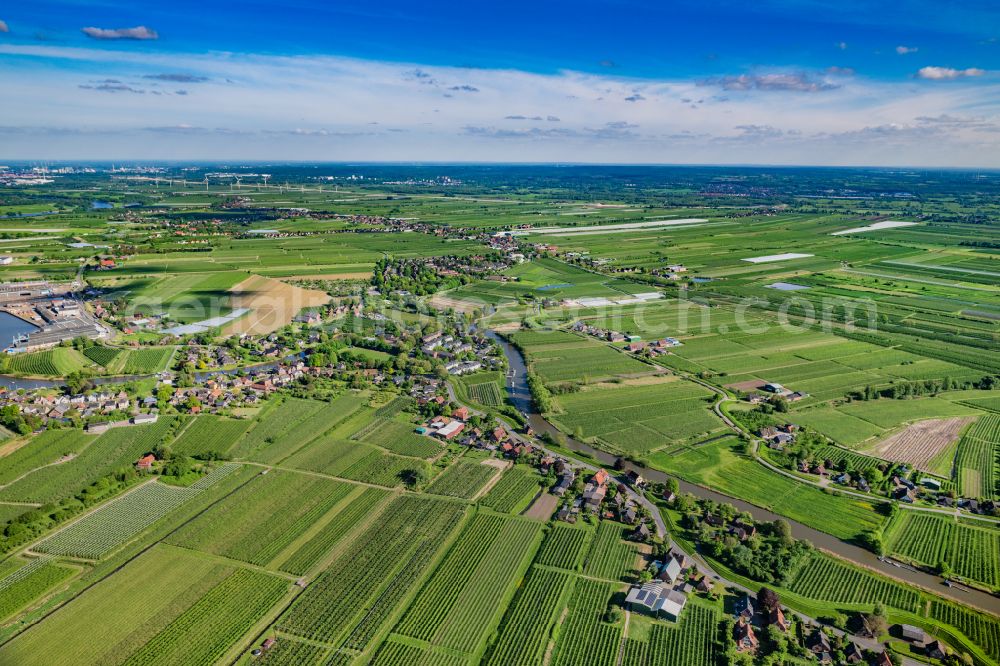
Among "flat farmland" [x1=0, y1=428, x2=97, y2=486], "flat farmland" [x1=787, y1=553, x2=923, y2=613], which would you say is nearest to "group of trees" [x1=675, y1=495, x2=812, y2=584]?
"flat farmland" [x1=787, y1=553, x2=923, y2=613]

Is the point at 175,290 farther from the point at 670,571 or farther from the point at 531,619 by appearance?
the point at 670,571

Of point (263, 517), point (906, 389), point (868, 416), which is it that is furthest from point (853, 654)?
point (906, 389)

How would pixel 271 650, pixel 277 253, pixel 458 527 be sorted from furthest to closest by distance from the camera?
Result: pixel 277 253 → pixel 458 527 → pixel 271 650

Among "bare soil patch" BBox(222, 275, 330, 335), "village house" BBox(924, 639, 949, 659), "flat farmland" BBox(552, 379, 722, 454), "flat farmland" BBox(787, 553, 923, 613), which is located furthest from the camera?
"bare soil patch" BBox(222, 275, 330, 335)

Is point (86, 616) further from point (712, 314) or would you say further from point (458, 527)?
point (712, 314)

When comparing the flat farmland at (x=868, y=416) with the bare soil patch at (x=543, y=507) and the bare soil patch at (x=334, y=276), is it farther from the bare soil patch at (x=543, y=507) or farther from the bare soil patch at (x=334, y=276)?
the bare soil patch at (x=334, y=276)

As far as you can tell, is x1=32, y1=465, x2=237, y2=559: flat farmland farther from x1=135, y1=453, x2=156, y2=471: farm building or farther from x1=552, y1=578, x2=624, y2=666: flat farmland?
x1=552, y1=578, x2=624, y2=666: flat farmland

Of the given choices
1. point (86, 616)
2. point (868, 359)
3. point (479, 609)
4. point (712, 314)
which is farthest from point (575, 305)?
point (86, 616)
